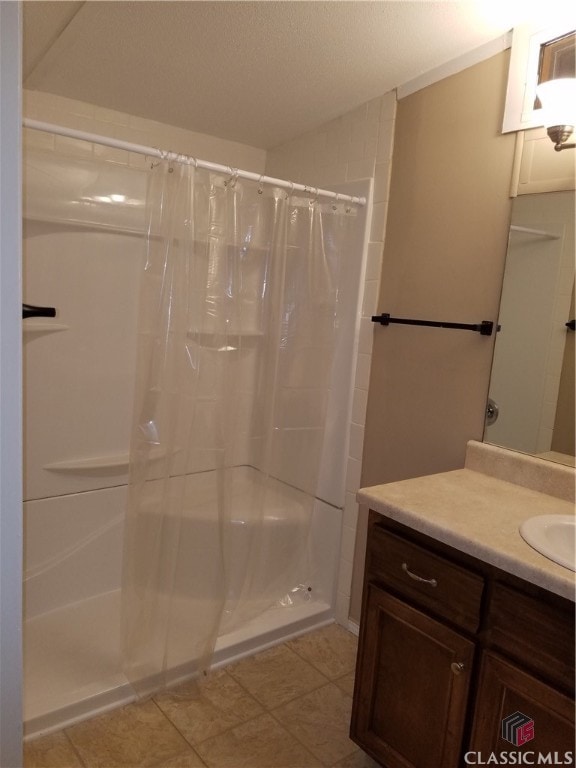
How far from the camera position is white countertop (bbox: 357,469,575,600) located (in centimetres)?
110

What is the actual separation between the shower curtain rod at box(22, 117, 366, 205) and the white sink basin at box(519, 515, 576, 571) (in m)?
1.38

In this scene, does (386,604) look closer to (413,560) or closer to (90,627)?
(413,560)

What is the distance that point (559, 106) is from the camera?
142cm

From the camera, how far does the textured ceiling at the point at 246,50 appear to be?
150 cm

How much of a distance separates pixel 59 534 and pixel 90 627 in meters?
0.39

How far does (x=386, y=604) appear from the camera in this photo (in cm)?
145

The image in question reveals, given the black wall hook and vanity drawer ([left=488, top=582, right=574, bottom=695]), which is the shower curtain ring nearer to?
the black wall hook

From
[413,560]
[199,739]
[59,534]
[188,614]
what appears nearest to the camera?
[413,560]

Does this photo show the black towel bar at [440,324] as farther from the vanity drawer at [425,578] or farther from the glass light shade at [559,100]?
the vanity drawer at [425,578]

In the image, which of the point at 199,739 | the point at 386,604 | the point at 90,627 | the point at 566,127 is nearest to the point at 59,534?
the point at 90,627

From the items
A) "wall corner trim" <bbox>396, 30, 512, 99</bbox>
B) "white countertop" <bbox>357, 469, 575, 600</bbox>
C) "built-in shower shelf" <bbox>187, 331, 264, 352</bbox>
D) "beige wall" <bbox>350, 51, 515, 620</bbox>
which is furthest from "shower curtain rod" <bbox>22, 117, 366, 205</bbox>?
"white countertop" <bbox>357, 469, 575, 600</bbox>

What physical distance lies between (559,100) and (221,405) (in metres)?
1.40

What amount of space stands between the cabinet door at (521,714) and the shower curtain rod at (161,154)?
1.59m

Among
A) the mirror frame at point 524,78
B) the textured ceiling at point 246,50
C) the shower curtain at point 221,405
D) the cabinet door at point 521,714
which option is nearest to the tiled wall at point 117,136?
the textured ceiling at point 246,50
